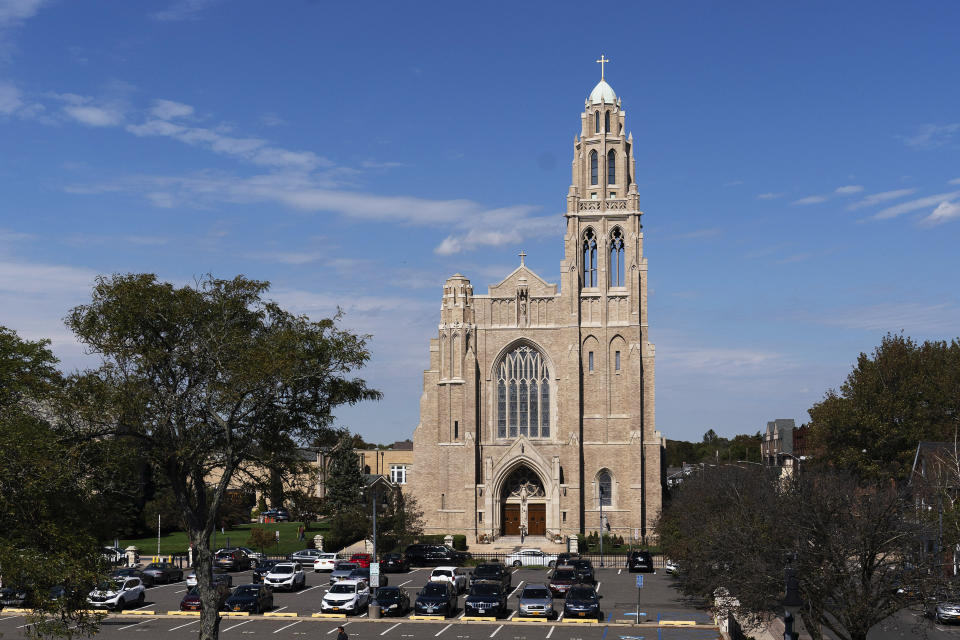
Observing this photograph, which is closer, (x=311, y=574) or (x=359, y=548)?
(x=311, y=574)

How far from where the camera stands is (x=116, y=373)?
28922 mm

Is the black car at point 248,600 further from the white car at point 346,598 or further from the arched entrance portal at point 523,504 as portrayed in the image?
the arched entrance portal at point 523,504

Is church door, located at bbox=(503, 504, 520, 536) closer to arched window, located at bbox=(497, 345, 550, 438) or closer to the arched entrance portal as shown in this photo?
the arched entrance portal

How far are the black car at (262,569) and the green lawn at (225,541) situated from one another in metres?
8.48

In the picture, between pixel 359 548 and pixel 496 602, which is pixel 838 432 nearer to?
pixel 359 548

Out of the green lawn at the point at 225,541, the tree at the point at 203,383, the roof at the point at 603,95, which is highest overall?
the roof at the point at 603,95

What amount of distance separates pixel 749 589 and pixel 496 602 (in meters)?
16.5

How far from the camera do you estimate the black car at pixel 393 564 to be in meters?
55.3

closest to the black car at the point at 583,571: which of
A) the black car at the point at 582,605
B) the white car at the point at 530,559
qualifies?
the black car at the point at 582,605

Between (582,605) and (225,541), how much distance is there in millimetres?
43757

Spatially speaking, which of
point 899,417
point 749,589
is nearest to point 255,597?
point 749,589

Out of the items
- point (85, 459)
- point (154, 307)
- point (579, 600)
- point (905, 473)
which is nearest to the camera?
point (85, 459)

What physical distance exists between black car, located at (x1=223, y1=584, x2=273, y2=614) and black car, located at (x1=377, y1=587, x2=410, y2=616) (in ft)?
15.1

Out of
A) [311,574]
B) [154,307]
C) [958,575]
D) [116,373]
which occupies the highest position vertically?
[154,307]
